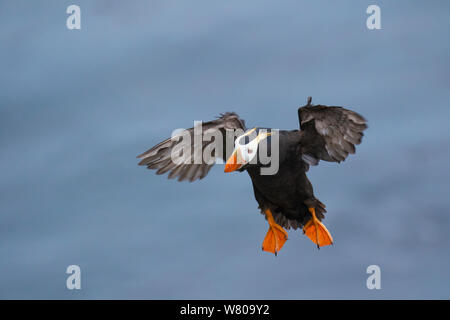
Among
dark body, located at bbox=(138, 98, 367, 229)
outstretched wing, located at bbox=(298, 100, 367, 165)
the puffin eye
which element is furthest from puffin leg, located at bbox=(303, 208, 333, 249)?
the puffin eye

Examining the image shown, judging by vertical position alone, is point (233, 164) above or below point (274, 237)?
above

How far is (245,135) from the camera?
1211 centimetres

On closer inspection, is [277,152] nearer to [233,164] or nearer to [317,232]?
[233,164]

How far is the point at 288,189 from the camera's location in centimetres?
1251

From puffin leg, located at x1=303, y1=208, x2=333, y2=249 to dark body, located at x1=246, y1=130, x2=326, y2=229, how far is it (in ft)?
0.37

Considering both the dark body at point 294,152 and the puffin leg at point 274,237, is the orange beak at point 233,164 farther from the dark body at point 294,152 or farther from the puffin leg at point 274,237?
the puffin leg at point 274,237

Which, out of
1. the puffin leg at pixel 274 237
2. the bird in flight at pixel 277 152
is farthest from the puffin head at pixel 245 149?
the puffin leg at pixel 274 237

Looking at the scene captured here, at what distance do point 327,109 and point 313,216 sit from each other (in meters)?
1.98

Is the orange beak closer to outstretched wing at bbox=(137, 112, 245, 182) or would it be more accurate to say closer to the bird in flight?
the bird in flight

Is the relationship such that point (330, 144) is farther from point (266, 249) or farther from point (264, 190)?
point (266, 249)

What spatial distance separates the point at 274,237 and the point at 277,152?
6.10ft

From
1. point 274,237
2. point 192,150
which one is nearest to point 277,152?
point 192,150

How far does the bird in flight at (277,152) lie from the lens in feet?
39.6

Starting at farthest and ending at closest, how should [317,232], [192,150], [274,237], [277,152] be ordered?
[274,237]
[317,232]
[192,150]
[277,152]
